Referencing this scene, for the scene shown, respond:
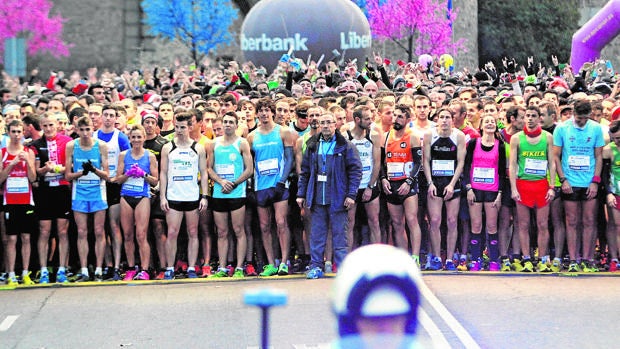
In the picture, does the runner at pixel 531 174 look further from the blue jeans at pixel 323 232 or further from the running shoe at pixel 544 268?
the blue jeans at pixel 323 232

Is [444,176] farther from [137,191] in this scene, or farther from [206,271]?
[137,191]

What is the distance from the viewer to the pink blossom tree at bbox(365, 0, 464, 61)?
36719mm

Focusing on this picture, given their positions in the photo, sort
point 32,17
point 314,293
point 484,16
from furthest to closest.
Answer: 1. point 484,16
2. point 32,17
3. point 314,293

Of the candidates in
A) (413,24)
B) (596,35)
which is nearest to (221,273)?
(596,35)

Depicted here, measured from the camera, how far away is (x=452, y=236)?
11.5 m

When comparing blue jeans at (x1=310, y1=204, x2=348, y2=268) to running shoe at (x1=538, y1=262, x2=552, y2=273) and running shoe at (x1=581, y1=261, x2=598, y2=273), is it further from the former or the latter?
running shoe at (x1=581, y1=261, x2=598, y2=273)

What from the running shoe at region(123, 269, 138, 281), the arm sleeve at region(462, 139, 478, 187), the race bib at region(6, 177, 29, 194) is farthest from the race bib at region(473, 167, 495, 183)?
the race bib at region(6, 177, 29, 194)

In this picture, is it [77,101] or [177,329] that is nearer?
[177,329]

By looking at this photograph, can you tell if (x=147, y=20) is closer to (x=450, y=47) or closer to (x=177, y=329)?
(x=450, y=47)

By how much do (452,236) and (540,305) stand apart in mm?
2028

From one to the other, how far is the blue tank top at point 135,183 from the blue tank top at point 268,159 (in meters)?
1.09

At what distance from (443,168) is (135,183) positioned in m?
3.07

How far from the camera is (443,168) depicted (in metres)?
11.5

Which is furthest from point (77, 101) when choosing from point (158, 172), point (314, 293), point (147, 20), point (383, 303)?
point (147, 20)
